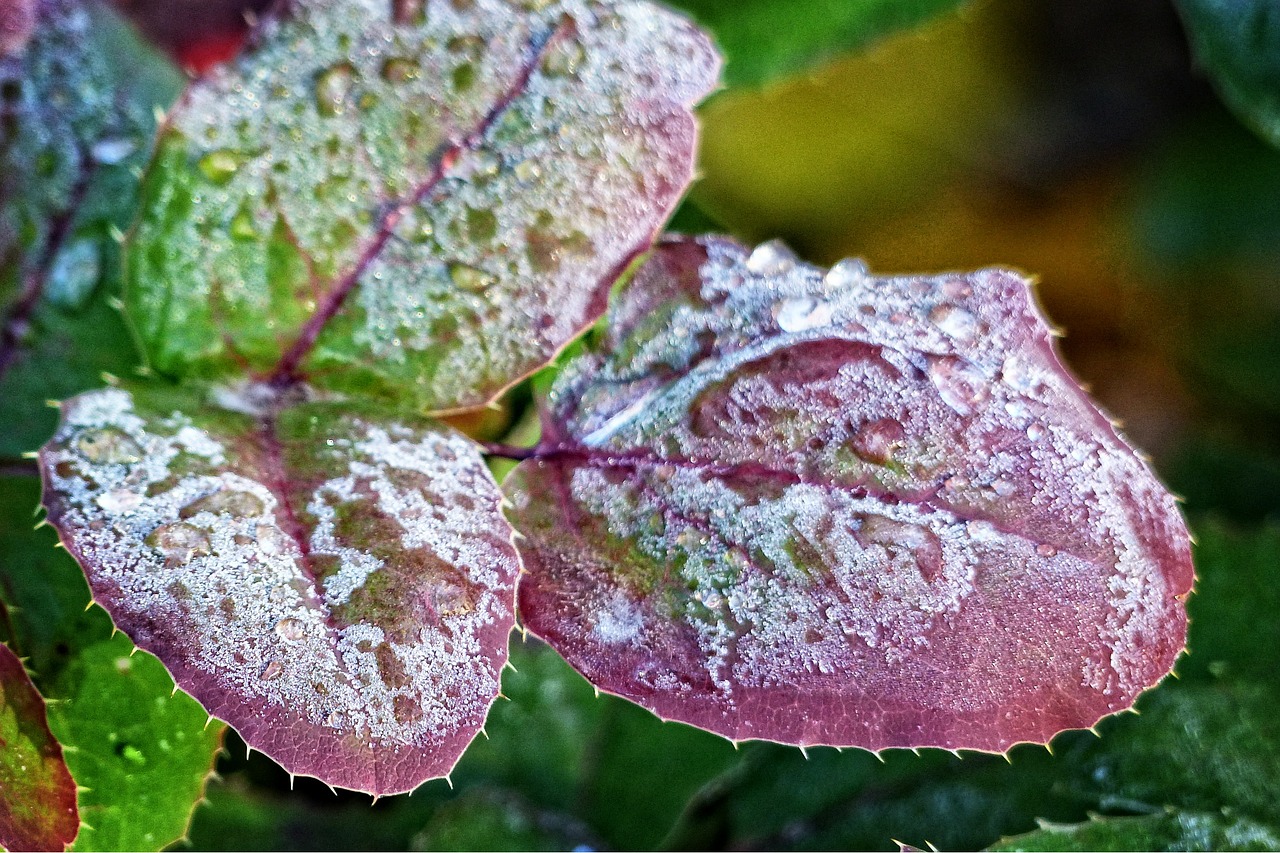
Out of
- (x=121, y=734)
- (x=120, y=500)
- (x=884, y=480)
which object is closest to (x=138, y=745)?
(x=121, y=734)

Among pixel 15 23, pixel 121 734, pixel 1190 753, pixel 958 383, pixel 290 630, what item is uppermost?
pixel 15 23

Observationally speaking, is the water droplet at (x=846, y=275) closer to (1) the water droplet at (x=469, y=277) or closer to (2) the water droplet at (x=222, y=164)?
(1) the water droplet at (x=469, y=277)

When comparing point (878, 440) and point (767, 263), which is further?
point (767, 263)

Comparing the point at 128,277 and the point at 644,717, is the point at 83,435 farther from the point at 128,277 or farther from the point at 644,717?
the point at 644,717

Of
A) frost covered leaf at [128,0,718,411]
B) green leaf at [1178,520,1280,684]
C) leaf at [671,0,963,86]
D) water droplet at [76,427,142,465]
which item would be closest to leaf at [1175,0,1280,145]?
leaf at [671,0,963,86]

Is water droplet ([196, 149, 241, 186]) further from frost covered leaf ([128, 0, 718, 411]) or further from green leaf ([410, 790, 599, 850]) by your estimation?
green leaf ([410, 790, 599, 850])

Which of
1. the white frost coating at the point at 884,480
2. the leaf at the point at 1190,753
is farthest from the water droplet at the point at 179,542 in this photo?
the leaf at the point at 1190,753

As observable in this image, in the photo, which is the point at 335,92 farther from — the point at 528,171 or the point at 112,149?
the point at 112,149
